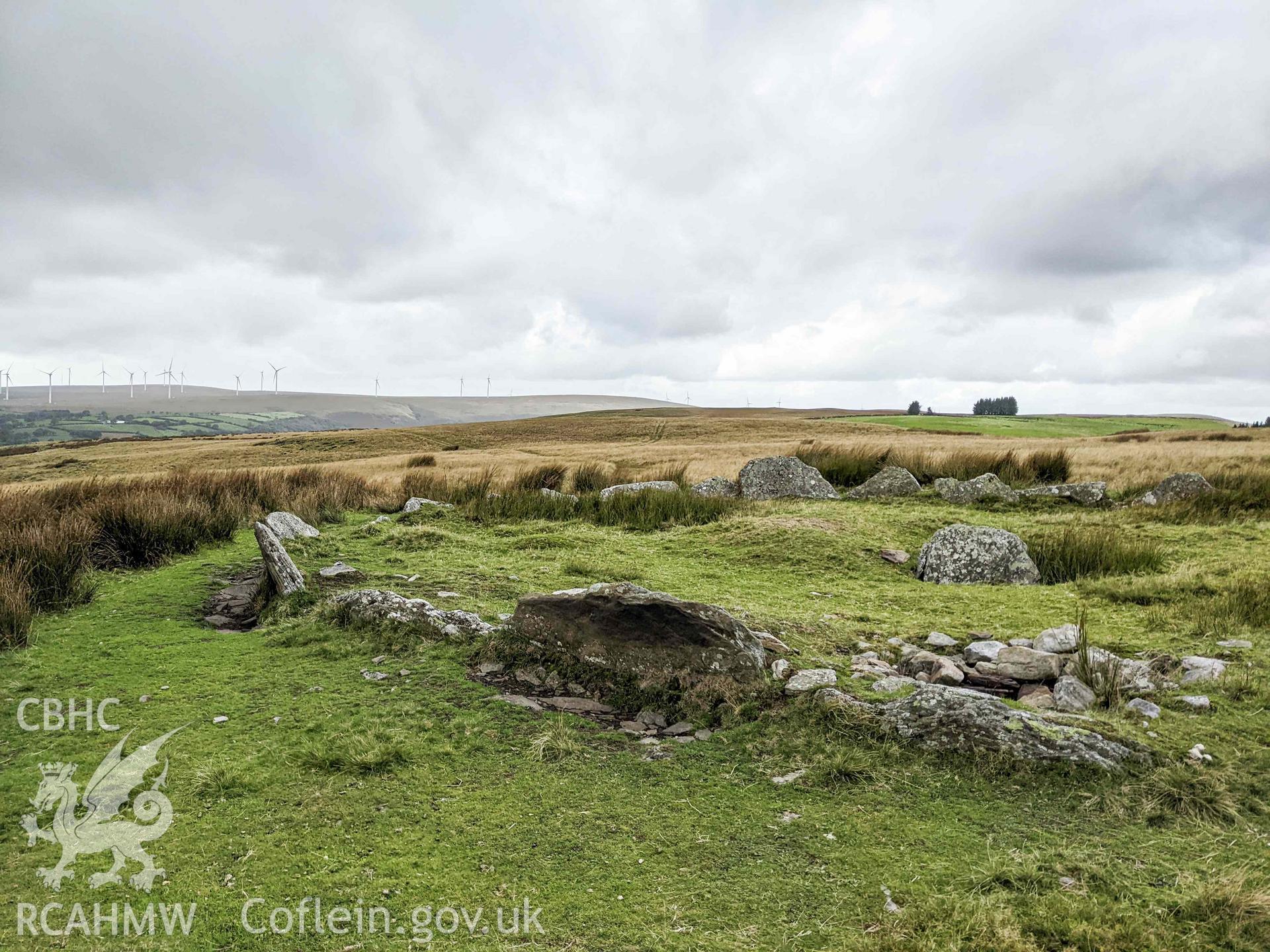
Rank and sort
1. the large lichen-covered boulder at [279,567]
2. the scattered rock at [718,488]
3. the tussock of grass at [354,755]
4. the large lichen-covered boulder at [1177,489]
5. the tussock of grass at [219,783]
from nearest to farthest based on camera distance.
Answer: the tussock of grass at [219,783] → the tussock of grass at [354,755] → the large lichen-covered boulder at [279,567] → the large lichen-covered boulder at [1177,489] → the scattered rock at [718,488]

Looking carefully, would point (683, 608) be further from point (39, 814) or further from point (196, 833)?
point (39, 814)

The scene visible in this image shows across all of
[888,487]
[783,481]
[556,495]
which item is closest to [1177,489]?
[888,487]

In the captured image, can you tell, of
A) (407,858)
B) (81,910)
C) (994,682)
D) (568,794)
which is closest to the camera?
(81,910)

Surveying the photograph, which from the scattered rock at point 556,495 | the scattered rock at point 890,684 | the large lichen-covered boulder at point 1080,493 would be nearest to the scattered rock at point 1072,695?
the scattered rock at point 890,684

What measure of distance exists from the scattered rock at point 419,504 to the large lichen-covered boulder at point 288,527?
9.72ft

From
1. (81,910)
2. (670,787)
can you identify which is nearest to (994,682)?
(670,787)

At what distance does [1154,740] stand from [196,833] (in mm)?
6093

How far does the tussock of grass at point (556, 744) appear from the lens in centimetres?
478

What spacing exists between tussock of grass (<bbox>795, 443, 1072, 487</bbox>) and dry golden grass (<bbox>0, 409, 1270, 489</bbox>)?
0.74m

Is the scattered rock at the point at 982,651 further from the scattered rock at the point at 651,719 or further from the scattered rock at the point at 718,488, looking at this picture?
the scattered rock at the point at 718,488

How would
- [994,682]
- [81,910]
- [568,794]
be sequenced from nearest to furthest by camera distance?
[81,910] → [568,794] → [994,682]

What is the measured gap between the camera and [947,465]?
18.9 m

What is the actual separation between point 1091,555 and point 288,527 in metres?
12.7

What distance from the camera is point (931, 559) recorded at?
382 inches
